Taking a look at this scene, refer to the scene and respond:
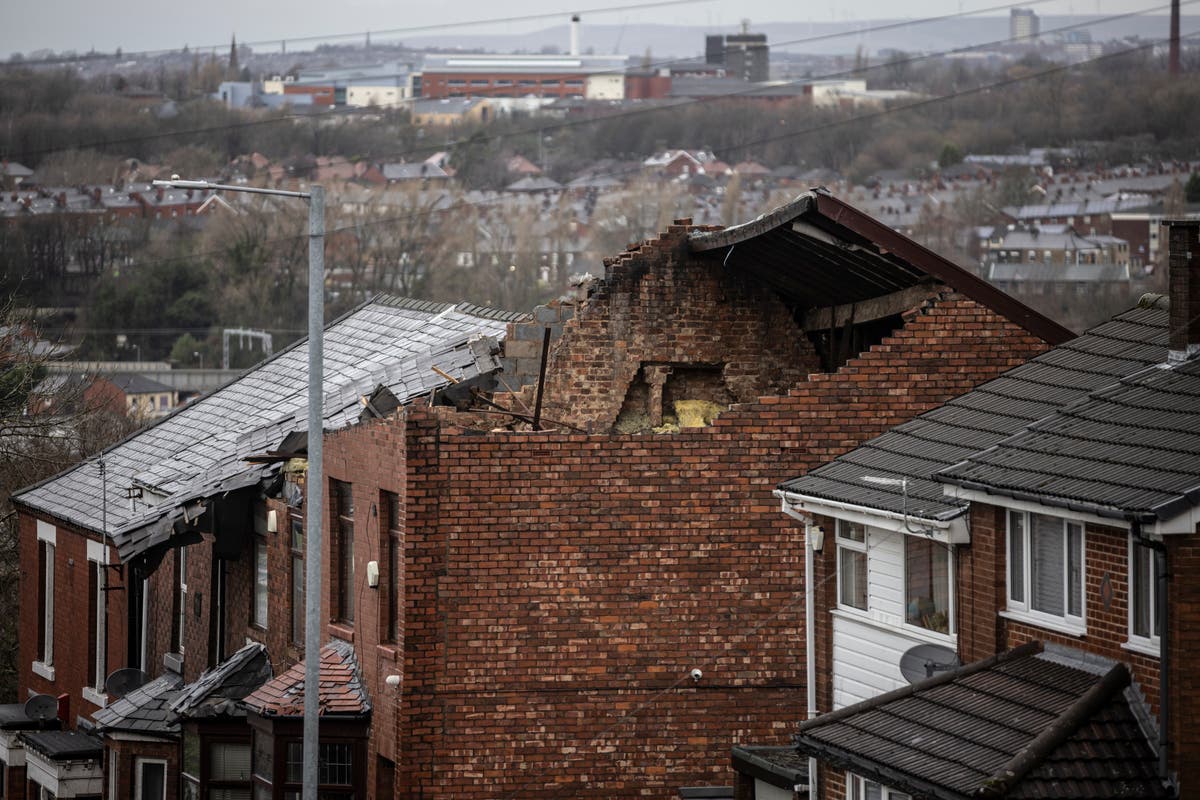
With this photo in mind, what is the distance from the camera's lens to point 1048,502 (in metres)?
14.9

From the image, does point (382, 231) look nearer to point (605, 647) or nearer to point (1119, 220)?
point (1119, 220)

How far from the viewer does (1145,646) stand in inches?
569

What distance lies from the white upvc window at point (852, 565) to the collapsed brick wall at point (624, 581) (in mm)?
2087

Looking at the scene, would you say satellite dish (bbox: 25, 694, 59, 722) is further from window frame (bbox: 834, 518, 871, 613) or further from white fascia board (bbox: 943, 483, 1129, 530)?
white fascia board (bbox: 943, 483, 1129, 530)

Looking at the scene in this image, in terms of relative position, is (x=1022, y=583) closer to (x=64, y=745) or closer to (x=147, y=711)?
(x=147, y=711)

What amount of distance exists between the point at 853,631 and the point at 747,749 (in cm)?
158

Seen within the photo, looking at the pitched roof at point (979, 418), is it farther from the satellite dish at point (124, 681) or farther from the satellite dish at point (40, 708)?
the satellite dish at point (40, 708)

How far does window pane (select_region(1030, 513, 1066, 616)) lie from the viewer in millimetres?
15633

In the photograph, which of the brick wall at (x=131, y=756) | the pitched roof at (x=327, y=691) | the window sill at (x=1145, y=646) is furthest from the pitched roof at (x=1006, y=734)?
the brick wall at (x=131, y=756)

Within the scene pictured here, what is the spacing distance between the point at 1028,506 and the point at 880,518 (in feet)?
7.78

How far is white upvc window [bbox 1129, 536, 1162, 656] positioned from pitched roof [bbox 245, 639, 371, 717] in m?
9.47

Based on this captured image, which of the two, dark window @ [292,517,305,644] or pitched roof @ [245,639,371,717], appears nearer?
pitched roof @ [245,639,371,717]

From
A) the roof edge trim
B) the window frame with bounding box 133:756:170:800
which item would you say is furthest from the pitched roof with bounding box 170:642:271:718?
the roof edge trim

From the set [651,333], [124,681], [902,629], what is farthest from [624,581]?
[124,681]
